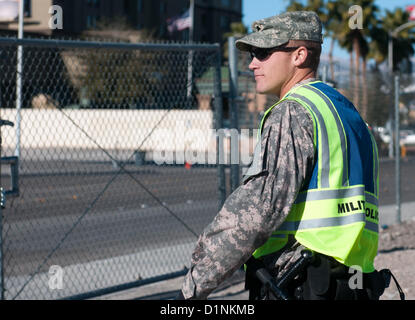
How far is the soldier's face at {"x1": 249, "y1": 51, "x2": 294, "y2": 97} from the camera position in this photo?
2.79 m

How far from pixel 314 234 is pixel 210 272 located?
393 millimetres

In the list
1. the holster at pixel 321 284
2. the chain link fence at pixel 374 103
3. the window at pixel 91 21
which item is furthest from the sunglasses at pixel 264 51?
the window at pixel 91 21

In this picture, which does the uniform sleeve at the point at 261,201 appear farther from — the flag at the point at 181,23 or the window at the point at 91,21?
the window at the point at 91,21

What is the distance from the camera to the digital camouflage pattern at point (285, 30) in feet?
9.00

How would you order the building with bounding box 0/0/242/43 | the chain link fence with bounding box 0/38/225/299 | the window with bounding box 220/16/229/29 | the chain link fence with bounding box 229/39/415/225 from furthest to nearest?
1. the window with bounding box 220/16/229/29
2. the building with bounding box 0/0/242/43
3. the chain link fence with bounding box 229/39/415/225
4. the chain link fence with bounding box 0/38/225/299

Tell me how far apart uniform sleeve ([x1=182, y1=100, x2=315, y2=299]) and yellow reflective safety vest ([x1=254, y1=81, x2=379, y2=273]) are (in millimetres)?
52

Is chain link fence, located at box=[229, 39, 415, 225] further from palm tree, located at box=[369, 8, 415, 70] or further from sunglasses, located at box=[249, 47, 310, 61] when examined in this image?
palm tree, located at box=[369, 8, 415, 70]

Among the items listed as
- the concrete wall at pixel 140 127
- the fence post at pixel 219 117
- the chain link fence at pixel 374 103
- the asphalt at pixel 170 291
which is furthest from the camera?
the chain link fence at pixel 374 103

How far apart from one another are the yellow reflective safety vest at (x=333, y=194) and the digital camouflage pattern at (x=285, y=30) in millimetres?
200

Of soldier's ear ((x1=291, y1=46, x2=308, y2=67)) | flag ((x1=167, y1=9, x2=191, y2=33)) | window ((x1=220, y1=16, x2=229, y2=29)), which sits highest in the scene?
window ((x1=220, y1=16, x2=229, y2=29))

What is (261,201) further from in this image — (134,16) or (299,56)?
(134,16)

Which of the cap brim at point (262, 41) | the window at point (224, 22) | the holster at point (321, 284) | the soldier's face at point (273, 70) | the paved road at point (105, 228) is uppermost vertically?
the window at point (224, 22)

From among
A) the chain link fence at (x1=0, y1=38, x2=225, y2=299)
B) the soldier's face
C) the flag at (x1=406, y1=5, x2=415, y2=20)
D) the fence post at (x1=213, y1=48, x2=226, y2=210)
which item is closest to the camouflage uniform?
the soldier's face

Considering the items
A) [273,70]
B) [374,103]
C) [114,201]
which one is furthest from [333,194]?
[374,103]
